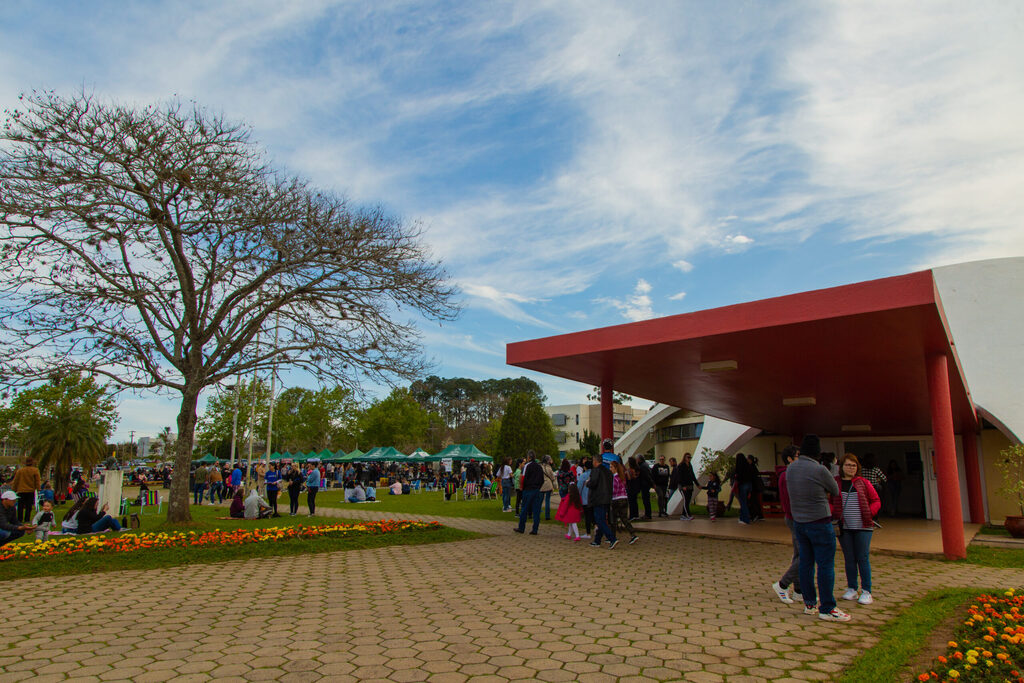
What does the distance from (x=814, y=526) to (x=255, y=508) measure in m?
12.4

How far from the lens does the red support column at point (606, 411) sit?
12266 mm

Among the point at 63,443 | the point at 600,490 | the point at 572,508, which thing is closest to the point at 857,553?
the point at 600,490

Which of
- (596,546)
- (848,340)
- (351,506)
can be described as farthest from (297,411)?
(848,340)

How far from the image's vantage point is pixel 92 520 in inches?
426

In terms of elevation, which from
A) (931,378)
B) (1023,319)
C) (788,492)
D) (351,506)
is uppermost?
(1023,319)

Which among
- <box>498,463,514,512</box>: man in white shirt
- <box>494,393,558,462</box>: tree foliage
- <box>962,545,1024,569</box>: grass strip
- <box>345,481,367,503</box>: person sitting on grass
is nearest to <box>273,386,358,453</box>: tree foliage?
<box>494,393,558,462</box>: tree foliage

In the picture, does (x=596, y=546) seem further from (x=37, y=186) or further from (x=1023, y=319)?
(x=1023, y=319)

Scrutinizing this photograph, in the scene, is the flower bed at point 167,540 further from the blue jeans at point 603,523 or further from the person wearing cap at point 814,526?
the person wearing cap at point 814,526

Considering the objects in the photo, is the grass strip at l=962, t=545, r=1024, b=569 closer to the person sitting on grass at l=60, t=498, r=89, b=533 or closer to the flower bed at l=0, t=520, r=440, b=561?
the flower bed at l=0, t=520, r=440, b=561

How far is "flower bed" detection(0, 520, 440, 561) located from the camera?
840 centimetres

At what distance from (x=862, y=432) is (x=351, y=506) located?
17.0 meters

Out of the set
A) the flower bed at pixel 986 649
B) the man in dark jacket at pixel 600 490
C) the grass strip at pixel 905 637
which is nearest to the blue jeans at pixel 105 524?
the man in dark jacket at pixel 600 490

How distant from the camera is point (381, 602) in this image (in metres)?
6.05

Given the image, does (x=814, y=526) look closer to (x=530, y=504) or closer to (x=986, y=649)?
(x=986, y=649)
